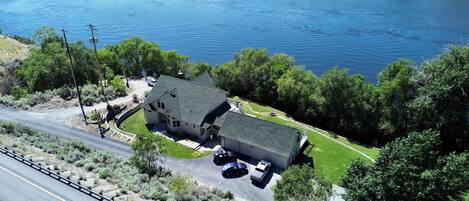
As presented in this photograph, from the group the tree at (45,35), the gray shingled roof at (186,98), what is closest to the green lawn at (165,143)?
the gray shingled roof at (186,98)

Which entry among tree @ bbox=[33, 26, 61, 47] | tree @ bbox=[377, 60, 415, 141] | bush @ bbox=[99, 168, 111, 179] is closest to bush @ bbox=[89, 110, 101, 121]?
bush @ bbox=[99, 168, 111, 179]

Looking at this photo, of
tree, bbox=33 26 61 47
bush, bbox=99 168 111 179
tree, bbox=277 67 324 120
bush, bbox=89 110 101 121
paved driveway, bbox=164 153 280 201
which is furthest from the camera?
tree, bbox=33 26 61 47

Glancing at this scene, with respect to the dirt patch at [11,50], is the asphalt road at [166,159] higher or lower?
lower

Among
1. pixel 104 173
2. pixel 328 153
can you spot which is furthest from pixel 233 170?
pixel 104 173

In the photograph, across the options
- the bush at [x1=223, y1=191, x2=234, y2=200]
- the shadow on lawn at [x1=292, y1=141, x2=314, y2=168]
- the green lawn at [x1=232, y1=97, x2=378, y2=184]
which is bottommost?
the green lawn at [x1=232, y1=97, x2=378, y2=184]

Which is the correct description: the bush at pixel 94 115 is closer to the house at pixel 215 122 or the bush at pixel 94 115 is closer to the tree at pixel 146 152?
the house at pixel 215 122

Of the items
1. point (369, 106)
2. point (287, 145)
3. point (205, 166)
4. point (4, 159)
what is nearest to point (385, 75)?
point (369, 106)

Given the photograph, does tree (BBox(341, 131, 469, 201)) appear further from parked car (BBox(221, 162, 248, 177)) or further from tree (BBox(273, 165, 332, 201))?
parked car (BBox(221, 162, 248, 177))
